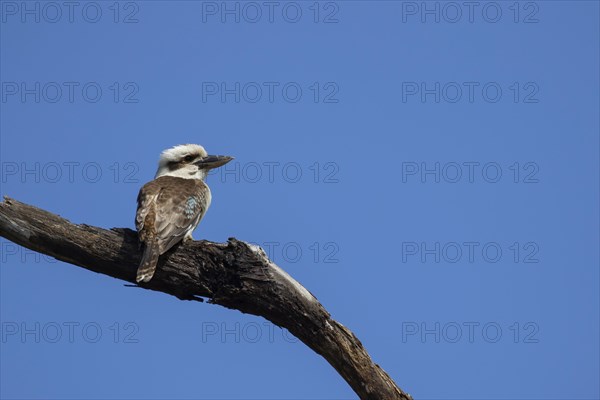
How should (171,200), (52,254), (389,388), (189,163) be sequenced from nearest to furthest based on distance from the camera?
(389,388), (52,254), (171,200), (189,163)

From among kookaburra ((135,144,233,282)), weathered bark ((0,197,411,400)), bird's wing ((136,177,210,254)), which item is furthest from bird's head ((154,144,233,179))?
weathered bark ((0,197,411,400))

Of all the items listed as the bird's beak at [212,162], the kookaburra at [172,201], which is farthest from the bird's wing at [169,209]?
the bird's beak at [212,162]

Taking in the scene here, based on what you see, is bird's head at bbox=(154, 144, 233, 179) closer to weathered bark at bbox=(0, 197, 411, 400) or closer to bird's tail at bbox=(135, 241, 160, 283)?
weathered bark at bbox=(0, 197, 411, 400)

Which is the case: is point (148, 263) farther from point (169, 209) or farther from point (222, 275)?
point (169, 209)

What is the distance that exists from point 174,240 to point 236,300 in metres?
0.86

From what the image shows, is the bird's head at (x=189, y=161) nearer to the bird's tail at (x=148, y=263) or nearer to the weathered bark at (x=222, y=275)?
the weathered bark at (x=222, y=275)

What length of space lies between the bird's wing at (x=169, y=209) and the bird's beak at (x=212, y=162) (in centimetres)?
61

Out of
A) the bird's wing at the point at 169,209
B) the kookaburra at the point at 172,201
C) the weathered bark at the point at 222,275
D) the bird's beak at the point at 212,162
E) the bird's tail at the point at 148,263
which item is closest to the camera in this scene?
the weathered bark at the point at 222,275

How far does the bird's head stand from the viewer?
8906 millimetres

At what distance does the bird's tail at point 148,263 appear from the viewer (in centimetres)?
613

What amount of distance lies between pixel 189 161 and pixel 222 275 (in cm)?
314

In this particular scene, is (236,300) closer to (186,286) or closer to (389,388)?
(186,286)

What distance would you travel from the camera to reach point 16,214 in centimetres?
614

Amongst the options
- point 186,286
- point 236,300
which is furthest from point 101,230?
point 236,300
